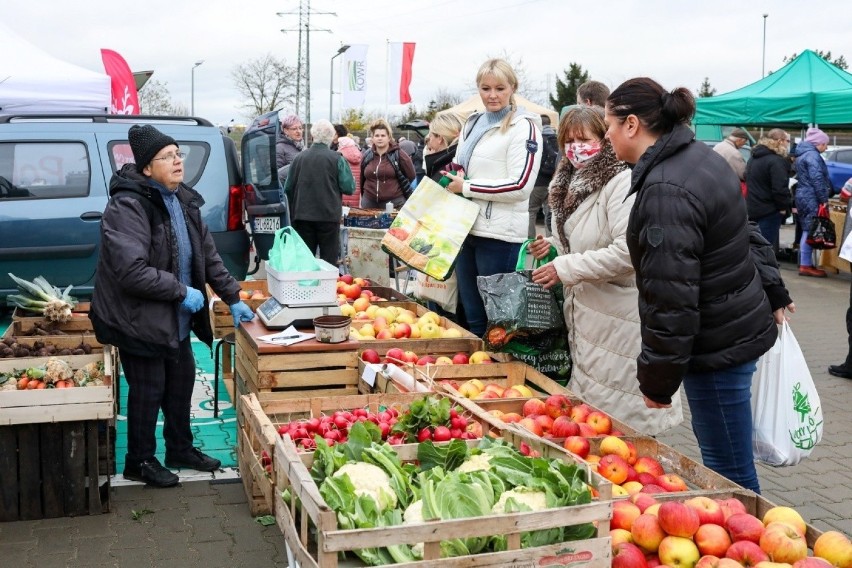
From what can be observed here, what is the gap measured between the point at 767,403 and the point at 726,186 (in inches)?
43.5

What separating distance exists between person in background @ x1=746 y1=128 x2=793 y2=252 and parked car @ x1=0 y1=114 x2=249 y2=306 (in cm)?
697

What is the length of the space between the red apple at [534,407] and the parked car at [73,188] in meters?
5.49

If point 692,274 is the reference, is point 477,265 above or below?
below

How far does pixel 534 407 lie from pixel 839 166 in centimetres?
1652

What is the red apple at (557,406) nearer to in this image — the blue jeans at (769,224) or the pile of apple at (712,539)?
the pile of apple at (712,539)

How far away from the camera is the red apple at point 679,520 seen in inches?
107

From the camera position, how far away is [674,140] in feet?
10.2

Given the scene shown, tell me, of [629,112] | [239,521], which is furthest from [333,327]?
[629,112]

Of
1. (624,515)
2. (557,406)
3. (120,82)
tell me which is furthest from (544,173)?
(120,82)

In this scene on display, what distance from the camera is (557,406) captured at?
4.26 metres

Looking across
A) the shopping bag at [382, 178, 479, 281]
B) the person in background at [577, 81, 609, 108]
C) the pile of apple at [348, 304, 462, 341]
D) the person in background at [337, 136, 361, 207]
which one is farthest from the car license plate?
the person in background at [577, 81, 609, 108]

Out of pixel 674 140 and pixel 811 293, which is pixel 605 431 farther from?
pixel 811 293

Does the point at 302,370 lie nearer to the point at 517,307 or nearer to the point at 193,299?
the point at 193,299

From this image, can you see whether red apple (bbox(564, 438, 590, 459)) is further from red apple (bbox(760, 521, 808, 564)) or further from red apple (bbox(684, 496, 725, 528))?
red apple (bbox(760, 521, 808, 564))
